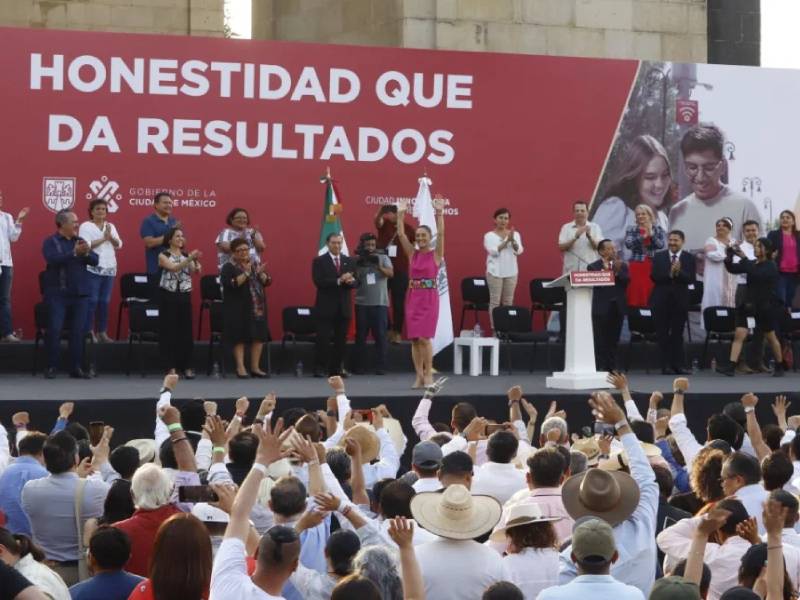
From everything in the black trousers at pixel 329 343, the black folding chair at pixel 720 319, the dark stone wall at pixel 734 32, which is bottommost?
the black trousers at pixel 329 343

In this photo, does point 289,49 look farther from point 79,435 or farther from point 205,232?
point 79,435

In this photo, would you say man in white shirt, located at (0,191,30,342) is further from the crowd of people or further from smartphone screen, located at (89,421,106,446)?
the crowd of people

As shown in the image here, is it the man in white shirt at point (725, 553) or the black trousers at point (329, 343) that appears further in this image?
the black trousers at point (329, 343)

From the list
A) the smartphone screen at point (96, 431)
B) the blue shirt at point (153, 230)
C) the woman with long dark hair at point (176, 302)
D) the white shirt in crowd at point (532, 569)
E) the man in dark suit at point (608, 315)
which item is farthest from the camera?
the man in dark suit at point (608, 315)

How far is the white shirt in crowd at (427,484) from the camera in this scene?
6.89 metres

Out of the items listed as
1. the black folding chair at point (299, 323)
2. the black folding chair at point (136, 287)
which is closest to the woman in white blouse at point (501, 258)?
the black folding chair at point (299, 323)

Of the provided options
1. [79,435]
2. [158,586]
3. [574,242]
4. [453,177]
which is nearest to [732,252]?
[574,242]

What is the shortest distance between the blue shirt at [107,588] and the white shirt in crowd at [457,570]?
989 millimetres

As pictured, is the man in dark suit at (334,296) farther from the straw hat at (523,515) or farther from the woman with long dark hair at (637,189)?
the straw hat at (523,515)

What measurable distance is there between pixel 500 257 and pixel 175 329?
3.83 m

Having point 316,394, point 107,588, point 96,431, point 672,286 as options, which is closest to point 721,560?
point 107,588

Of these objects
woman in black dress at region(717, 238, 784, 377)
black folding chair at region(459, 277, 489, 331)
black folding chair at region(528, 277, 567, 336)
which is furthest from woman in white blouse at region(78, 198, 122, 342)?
woman in black dress at region(717, 238, 784, 377)

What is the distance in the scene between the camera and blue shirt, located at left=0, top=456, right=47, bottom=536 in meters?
7.33

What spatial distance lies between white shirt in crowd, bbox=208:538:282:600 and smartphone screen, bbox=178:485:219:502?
278 millimetres
